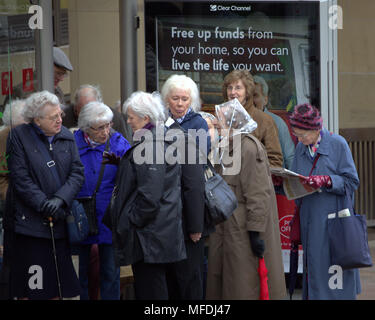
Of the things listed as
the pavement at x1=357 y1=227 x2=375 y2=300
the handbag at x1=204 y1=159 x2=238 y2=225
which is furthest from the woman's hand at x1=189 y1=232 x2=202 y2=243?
the pavement at x1=357 y1=227 x2=375 y2=300

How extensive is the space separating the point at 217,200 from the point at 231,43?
211cm

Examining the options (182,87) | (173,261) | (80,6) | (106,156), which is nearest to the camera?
(173,261)

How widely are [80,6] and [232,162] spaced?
13.3ft

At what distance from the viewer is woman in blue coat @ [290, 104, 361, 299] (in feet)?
16.9

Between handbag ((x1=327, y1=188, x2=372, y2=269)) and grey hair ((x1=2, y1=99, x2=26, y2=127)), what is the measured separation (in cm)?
218

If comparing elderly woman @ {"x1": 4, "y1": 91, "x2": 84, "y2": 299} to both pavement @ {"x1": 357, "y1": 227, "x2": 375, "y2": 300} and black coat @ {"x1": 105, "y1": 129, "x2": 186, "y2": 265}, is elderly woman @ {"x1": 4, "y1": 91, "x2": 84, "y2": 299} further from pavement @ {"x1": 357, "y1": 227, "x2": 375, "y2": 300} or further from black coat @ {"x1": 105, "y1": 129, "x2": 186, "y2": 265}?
pavement @ {"x1": 357, "y1": 227, "x2": 375, "y2": 300}

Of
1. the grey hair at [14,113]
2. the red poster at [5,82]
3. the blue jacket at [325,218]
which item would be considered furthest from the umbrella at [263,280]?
the red poster at [5,82]

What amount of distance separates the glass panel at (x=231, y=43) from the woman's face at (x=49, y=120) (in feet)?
4.69

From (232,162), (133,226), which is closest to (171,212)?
(133,226)

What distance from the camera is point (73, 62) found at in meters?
8.54

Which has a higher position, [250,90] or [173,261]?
[250,90]
